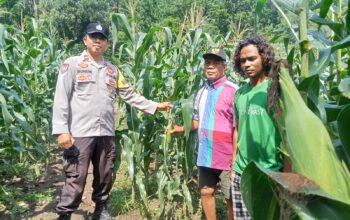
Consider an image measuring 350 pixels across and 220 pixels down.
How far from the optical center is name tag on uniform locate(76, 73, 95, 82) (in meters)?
3.24

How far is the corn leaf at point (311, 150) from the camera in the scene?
884mm

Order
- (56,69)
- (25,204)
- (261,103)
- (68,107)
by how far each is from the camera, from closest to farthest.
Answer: (261,103) → (68,107) → (25,204) → (56,69)

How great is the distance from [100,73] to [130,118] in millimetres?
592

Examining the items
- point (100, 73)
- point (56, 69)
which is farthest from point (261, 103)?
point (56, 69)

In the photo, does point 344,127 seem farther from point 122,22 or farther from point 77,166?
point 122,22

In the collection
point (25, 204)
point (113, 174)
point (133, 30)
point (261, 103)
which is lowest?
point (25, 204)

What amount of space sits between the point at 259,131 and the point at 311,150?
1316mm

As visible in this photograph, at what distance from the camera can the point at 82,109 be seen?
10.7ft

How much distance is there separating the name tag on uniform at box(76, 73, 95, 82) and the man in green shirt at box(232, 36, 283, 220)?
1461mm

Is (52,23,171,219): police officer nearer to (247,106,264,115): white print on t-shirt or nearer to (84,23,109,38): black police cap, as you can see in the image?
(84,23,109,38): black police cap

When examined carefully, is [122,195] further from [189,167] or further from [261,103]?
[261,103]

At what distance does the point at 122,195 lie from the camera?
13.7ft

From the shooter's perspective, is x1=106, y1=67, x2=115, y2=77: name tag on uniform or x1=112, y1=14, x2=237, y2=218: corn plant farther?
x1=112, y1=14, x2=237, y2=218: corn plant

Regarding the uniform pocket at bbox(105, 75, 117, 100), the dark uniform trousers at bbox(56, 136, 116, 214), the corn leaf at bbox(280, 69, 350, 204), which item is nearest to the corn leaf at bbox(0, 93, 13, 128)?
the dark uniform trousers at bbox(56, 136, 116, 214)
